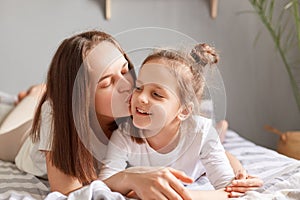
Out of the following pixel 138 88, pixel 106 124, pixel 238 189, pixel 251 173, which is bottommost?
pixel 251 173

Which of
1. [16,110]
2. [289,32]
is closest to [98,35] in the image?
[16,110]

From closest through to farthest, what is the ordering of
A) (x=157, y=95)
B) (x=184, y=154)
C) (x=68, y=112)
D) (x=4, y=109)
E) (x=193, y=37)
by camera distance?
(x=157, y=95) < (x=184, y=154) < (x=68, y=112) < (x=4, y=109) < (x=193, y=37)

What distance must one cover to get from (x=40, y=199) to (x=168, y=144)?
42cm

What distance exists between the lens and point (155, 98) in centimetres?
101

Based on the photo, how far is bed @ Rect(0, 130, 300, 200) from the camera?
1.17 metres

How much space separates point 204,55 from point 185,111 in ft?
0.37

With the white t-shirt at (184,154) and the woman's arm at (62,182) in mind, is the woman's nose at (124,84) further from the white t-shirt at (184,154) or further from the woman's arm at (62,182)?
the woman's arm at (62,182)

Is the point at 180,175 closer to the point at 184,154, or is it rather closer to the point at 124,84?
the point at 184,154

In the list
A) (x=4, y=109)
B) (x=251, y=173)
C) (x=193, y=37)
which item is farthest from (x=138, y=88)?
(x=193, y=37)

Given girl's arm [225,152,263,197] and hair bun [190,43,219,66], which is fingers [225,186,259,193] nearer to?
girl's arm [225,152,263,197]

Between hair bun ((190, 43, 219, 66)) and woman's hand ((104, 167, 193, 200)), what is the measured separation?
0.21m

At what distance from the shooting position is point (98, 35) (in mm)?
1206

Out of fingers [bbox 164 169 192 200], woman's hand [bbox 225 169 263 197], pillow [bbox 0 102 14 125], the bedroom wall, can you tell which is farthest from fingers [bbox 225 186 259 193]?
the bedroom wall

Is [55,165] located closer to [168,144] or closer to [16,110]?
[168,144]
